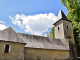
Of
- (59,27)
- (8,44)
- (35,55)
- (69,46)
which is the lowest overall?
(35,55)

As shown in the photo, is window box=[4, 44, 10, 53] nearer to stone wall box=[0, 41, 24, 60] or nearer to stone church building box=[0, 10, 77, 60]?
stone church building box=[0, 10, 77, 60]

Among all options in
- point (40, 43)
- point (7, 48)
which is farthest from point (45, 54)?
point (7, 48)

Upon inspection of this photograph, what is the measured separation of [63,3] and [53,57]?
10787 millimetres

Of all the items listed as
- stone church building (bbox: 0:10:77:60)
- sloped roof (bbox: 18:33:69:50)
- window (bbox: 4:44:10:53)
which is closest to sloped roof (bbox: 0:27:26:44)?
stone church building (bbox: 0:10:77:60)

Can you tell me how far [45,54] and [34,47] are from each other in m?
2.40

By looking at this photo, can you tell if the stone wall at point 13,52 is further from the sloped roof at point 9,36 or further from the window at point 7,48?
the sloped roof at point 9,36

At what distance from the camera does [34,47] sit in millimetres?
12117

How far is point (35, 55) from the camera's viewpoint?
12.0m

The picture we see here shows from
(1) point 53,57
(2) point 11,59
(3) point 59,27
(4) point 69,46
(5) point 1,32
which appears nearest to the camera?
(2) point 11,59

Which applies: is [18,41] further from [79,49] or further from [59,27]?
[79,49]

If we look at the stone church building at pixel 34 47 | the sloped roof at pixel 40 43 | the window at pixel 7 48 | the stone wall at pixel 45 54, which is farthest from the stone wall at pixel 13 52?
the sloped roof at pixel 40 43

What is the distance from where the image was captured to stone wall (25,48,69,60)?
11660 millimetres

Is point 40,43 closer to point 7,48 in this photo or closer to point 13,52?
point 13,52

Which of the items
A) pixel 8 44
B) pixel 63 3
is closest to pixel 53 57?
pixel 8 44
